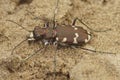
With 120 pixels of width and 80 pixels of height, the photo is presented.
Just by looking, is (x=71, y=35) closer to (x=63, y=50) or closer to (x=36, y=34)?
(x=63, y=50)

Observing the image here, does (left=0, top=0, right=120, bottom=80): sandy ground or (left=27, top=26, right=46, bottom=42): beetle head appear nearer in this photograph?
(left=0, top=0, right=120, bottom=80): sandy ground

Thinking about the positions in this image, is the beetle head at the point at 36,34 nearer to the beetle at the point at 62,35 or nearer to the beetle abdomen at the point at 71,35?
the beetle at the point at 62,35

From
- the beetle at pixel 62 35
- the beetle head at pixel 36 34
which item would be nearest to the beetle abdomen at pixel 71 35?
the beetle at pixel 62 35

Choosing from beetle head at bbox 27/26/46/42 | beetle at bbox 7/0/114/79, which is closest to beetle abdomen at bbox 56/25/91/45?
beetle at bbox 7/0/114/79

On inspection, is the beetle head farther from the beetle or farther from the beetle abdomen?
the beetle abdomen

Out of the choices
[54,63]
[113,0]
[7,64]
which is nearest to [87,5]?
[113,0]

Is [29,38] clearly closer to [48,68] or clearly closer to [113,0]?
[48,68]
